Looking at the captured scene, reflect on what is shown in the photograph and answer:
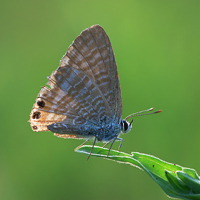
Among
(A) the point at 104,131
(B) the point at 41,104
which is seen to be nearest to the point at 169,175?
(A) the point at 104,131

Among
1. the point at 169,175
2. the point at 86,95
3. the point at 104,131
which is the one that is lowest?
the point at 169,175

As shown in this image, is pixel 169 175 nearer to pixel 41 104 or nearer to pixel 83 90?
pixel 83 90

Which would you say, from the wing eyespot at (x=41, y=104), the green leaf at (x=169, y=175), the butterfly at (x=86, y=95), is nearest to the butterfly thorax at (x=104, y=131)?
the butterfly at (x=86, y=95)

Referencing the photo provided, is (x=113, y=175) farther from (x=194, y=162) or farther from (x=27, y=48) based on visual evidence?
(x=27, y=48)

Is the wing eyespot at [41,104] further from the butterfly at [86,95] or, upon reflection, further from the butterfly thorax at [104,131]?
the butterfly thorax at [104,131]

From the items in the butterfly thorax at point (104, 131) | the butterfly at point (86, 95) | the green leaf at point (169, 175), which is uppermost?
the butterfly at point (86, 95)

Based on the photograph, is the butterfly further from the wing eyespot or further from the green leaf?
the green leaf

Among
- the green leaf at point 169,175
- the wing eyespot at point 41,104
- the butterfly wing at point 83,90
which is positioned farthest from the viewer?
the wing eyespot at point 41,104

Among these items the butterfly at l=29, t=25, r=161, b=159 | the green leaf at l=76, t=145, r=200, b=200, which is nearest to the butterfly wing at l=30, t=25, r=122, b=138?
the butterfly at l=29, t=25, r=161, b=159
